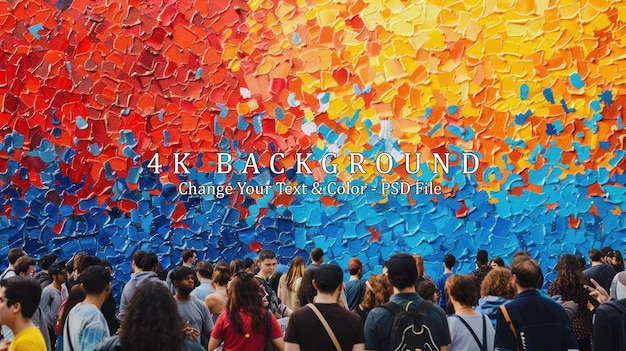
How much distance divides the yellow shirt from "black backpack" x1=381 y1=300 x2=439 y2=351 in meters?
1.65

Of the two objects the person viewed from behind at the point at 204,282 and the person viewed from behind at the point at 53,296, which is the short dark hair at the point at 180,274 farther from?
the person viewed from behind at the point at 53,296

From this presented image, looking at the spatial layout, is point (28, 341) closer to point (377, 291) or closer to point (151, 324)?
point (151, 324)

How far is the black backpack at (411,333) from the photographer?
13.7 ft

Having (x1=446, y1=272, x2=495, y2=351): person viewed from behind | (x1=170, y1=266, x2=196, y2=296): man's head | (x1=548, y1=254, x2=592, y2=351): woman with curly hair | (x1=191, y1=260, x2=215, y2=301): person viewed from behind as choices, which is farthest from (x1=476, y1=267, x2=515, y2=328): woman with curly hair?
(x1=191, y1=260, x2=215, y2=301): person viewed from behind

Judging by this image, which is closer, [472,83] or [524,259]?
[524,259]

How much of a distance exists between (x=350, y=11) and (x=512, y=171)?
2900 millimetres

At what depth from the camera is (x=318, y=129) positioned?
1093 centimetres

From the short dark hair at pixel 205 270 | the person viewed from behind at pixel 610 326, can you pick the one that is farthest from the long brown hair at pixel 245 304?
the person viewed from behind at pixel 610 326

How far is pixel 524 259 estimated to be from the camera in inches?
176

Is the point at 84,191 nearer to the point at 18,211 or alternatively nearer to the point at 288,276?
the point at 18,211

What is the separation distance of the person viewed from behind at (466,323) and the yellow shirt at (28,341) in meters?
2.12

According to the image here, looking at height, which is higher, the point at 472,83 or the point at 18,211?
the point at 472,83

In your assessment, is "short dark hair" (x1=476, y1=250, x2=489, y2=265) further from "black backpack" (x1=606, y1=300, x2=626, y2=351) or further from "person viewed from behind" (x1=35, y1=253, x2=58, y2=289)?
"black backpack" (x1=606, y1=300, x2=626, y2=351)

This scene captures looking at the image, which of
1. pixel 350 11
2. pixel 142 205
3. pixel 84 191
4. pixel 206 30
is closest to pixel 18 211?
pixel 84 191
